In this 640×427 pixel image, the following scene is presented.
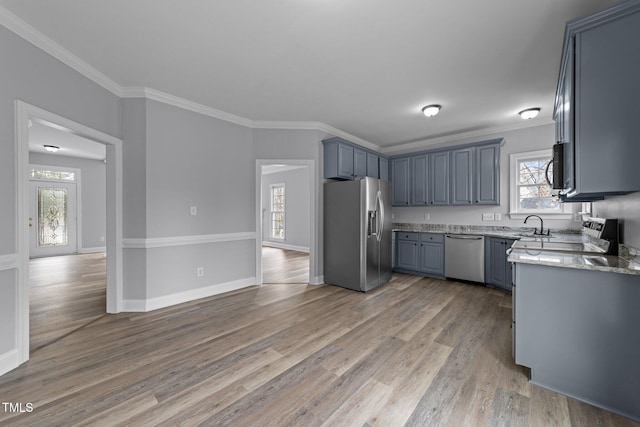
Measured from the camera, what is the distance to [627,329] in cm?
159

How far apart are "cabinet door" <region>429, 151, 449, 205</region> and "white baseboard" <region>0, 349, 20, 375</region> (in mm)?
5609

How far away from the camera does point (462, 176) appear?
4793mm

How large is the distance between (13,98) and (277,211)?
7.20m

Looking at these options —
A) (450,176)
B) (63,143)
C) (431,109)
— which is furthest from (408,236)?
(63,143)

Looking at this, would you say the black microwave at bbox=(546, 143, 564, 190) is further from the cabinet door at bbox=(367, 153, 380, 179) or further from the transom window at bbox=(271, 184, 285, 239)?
the transom window at bbox=(271, 184, 285, 239)

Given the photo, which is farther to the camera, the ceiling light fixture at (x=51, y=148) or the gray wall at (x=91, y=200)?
the gray wall at (x=91, y=200)

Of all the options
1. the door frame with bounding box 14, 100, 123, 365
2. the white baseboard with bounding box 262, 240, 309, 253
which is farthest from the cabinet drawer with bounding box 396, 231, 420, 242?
the door frame with bounding box 14, 100, 123, 365

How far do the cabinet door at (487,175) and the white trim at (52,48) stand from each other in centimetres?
538

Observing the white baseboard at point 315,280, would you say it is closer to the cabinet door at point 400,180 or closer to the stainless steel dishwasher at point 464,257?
the stainless steel dishwasher at point 464,257

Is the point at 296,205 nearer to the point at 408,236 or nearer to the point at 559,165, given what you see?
the point at 408,236

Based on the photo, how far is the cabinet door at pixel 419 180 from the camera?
17.1 ft

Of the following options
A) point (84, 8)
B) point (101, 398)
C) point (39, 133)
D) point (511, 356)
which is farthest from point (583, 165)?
point (39, 133)

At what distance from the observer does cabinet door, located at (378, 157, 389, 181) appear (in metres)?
5.54

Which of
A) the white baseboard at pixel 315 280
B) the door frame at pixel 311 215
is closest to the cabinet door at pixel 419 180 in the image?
the door frame at pixel 311 215
